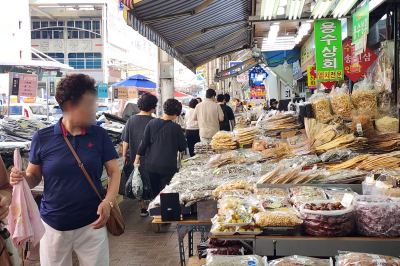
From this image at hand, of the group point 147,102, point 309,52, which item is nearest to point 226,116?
point 309,52

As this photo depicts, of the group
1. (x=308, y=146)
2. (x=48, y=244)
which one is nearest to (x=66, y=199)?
(x=48, y=244)

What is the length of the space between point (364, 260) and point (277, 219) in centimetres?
62

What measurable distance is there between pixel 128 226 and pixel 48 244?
3424 millimetres

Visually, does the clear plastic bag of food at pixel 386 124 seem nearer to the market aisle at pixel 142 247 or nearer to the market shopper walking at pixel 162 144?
the market shopper walking at pixel 162 144

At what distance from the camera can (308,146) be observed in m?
5.00

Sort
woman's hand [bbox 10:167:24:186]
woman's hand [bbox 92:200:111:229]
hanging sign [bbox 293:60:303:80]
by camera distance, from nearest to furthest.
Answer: woman's hand [bbox 10:167:24:186] < woman's hand [bbox 92:200:111:229] < hanging sign [bbox 293:60:303:80]

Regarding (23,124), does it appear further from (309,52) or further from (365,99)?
(309,52)

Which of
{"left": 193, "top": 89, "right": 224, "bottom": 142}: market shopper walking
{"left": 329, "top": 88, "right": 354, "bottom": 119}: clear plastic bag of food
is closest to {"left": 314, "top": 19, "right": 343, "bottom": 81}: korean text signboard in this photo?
{"left": 329, "top": 88, "right": 354, "bottom": 119}: clear plastic bag of food

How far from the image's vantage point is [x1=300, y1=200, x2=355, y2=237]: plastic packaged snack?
8.59 feet

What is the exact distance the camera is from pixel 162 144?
5.48 m

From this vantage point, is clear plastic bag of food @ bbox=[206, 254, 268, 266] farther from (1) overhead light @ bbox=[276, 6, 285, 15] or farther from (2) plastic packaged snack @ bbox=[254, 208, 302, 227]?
(1) overhead light @ bbox=[276, 6, 285, 15]

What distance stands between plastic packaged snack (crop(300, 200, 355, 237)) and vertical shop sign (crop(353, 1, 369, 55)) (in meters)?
3.46

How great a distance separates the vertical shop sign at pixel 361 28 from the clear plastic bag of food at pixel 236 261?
4.00m

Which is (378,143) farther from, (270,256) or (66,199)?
(66,199)
